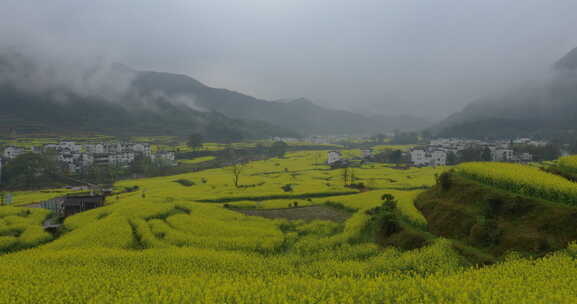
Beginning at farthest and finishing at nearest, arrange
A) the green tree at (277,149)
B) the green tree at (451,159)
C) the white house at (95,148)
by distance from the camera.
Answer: the green tree at (277,149), the white house at (95,148), the green tree at (451,159)

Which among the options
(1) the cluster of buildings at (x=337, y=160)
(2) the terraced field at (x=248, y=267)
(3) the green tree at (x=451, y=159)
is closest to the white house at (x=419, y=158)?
(3) the green tree at (x=451, y=159)

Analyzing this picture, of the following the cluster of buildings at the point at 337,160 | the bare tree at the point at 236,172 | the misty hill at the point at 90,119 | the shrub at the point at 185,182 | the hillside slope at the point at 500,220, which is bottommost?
the shrub at the point at 185,182

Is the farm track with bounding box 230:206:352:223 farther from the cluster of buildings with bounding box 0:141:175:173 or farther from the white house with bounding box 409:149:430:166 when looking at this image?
the white house with bounding box 409:149:430:166

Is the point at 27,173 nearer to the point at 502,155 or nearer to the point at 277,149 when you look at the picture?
the point at 277,149

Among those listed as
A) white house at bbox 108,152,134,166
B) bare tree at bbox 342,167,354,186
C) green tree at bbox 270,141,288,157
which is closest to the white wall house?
bare tree at bbox 342,167,354,186

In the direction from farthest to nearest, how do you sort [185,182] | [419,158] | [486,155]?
1. [419,158]
2. [486,155]
3. [185,182]

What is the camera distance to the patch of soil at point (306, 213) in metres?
23.7

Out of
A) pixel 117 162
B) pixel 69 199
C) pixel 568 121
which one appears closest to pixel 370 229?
pixel 69 199

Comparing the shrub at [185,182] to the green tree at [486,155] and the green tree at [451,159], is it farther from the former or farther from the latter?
the green tree at [486,155]

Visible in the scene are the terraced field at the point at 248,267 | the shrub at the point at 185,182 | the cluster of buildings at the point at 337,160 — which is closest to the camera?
the terraced field at the point at 248,267

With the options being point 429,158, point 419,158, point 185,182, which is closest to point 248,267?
point 185,182

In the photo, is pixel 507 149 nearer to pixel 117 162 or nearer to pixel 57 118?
pixel 117 162

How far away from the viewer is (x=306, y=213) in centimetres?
2533

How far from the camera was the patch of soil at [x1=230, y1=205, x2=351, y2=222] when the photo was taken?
77.7 ft
